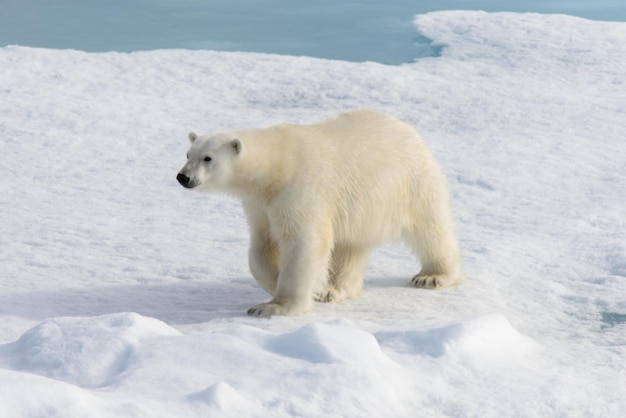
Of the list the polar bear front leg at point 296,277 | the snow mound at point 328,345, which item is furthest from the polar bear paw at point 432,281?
the snow mound at point 328,345

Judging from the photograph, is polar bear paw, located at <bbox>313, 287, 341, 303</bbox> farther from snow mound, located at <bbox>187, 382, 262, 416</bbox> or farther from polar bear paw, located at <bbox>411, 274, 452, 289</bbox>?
snow mound, located at <bbox>187, 382, 262, 416</bbox>

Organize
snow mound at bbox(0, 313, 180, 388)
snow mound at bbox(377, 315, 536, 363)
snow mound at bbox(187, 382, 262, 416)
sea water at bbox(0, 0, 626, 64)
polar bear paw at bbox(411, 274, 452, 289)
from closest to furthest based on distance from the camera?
snow mound at bbox(187, 382, 262, 416), snow mound at bbox(0, 313, 180, 388), snow mound at bbox(377, 315, 536, 363), polar bear paw at bbox(411, 274, 452, 289), sea water at bbox(0, 0, 626, 64)

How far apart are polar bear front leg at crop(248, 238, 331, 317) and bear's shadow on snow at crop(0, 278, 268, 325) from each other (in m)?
0.15

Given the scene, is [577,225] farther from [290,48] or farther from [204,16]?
[204,16]

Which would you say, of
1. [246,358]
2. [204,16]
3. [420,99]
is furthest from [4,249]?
[204,16]

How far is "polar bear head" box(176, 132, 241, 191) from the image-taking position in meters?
3.53

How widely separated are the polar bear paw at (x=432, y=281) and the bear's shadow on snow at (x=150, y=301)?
0.67 m

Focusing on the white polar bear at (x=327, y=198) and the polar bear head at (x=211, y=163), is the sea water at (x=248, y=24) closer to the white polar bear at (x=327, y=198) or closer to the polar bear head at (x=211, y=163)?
the white polar bear at (x=327, y=198)

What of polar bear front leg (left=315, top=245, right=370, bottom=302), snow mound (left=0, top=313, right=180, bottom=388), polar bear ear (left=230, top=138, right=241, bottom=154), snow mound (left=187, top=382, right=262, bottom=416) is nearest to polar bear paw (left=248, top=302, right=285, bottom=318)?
polar bear front leg (left=315, top=245, right=370, bottom=302)

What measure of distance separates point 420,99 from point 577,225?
9.67ft

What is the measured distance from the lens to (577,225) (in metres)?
5.03

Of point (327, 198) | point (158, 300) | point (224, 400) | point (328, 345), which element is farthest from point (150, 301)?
point (224, 400)

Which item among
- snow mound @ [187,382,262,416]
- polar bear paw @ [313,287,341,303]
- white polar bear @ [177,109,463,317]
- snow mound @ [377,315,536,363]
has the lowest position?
polar bear paw @ [313,287,341,303]

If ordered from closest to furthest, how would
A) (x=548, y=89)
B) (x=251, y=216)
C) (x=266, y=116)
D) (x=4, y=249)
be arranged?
1. (x=251, y=216)
2. (x=4, y=249)
3. (x=266, y=116)
4. (x=548, y=89)
